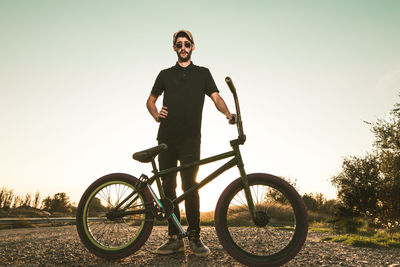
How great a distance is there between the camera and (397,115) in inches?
821

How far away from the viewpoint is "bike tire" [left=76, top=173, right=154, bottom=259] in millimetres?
3625

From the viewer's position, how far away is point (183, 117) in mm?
4129

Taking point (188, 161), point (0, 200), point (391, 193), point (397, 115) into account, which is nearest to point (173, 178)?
point (188, 161)

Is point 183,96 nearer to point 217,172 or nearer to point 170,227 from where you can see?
point 217,172

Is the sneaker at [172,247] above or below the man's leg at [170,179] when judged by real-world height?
below

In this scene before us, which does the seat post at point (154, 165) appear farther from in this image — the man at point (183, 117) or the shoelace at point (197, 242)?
the shoelace at point (197, 242)

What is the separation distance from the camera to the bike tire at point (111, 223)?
3625 millimetres

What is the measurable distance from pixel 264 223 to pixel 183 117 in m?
1.86

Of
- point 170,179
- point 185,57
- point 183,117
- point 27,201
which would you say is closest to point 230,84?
point 183,117

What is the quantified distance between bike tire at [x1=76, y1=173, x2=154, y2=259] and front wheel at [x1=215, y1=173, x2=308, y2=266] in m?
1.04

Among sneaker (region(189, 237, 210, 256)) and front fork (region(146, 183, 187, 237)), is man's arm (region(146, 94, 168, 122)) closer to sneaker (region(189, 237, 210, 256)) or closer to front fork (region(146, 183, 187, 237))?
front fork (region(146, 183, 187, 237))

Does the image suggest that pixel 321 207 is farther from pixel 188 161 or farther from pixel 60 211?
pixel 188 161

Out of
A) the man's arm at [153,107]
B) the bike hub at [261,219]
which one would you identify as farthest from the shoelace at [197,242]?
the man's arm at [153,107]

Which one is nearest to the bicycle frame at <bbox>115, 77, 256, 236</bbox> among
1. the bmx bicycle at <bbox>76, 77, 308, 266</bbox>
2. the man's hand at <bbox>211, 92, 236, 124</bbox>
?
the bmx bicycle at <bbox>76, 77, 308, 266</bbox>
